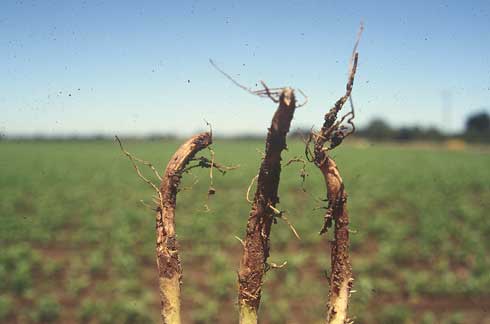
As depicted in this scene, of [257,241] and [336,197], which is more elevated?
[336,197]

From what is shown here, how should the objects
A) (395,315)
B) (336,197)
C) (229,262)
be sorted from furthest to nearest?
(229,262)
(395,315)
(336,197)

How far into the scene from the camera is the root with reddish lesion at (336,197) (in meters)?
1.35

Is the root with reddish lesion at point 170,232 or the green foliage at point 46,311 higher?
the root with reddish lesion at point 170,232

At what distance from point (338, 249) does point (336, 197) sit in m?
0.18

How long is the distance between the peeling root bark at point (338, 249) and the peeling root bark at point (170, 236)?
1.40 ft

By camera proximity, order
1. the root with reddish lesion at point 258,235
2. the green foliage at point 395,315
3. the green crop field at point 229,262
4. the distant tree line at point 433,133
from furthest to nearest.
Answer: the distant tree line at point 433,133, the green crop field at point 229,262, the green foliage at point 395,315, the root with reddish lesion at point 258,235

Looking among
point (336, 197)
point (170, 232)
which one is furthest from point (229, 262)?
point (336, 197)

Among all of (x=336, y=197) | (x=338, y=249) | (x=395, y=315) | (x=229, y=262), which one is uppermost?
(x=336, y=197)

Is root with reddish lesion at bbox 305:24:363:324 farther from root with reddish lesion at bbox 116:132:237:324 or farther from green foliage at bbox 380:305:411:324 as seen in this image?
green foliage at bbox 380:305:411:324

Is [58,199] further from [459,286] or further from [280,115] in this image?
[280,115]

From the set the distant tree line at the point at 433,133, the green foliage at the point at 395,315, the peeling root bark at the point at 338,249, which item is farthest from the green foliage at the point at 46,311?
the distant tree line at the point at 433,133

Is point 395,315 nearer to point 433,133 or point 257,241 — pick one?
point 257,241

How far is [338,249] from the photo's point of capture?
140 centimetres

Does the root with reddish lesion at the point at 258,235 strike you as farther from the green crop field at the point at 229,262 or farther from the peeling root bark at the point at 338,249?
the green crop field at the point at 229,262
